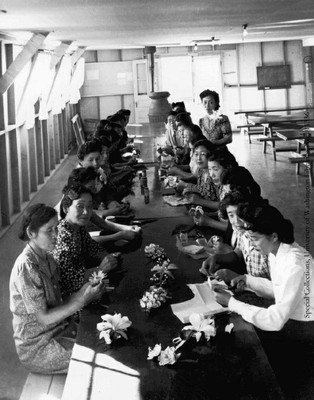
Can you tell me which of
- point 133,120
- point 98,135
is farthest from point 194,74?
point 98,135

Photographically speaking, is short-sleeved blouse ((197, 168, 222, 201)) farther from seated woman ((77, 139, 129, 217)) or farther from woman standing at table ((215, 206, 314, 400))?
woman standing at table ((215, 206, 314, 400))

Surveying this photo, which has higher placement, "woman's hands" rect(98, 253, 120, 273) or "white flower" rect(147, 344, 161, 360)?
"woman's hands" rect(98, 253, 120, 273)

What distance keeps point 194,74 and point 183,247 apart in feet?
49.2

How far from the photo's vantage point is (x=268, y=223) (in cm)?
279

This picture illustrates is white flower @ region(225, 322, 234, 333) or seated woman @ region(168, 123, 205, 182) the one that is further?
seated woman @ region(168, 123, 205, 182)

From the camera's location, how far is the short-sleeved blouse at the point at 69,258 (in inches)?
140

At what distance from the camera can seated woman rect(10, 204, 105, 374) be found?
2988 millimetres

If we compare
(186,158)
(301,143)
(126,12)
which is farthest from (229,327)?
(301,143)

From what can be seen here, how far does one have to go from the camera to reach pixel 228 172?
4.14m

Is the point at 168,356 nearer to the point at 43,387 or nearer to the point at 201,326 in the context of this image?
the point at 201,326

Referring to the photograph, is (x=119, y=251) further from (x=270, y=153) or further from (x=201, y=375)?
(x=270, y=153)

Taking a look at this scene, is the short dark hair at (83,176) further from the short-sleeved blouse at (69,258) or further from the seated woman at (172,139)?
the seated woman at (172,139)

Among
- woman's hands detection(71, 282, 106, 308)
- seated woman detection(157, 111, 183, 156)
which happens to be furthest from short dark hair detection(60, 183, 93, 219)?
seated woman detection(157, 111, 183, 156)

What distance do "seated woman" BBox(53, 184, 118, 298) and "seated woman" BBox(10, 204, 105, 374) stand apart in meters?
0.34
